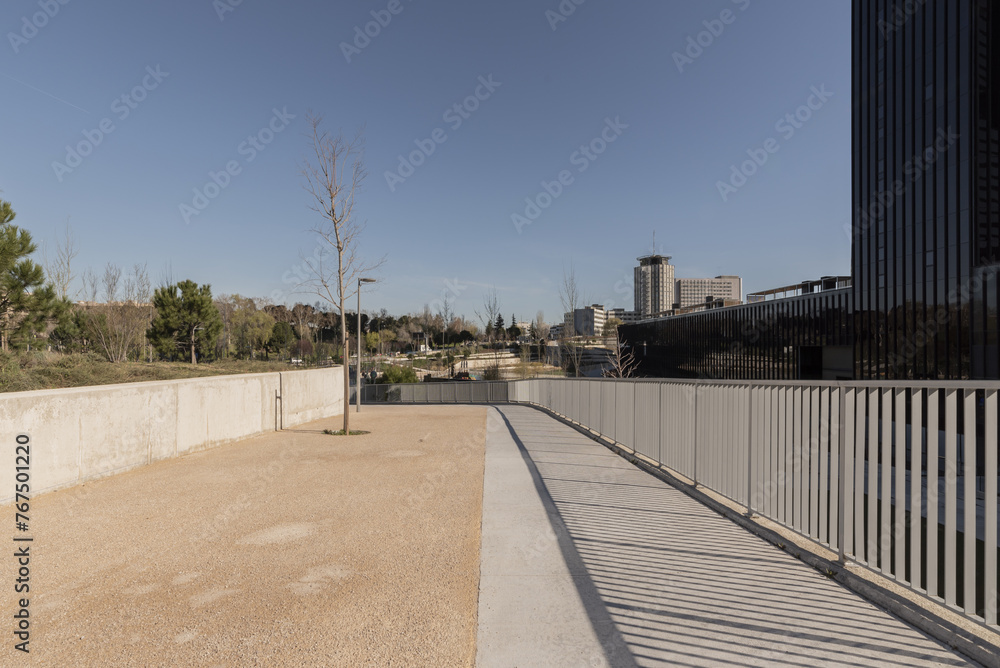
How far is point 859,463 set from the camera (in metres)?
3.62

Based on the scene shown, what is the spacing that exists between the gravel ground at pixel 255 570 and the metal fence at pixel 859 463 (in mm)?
3035

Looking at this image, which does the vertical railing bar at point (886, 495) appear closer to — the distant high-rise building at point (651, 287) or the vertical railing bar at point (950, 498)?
the vertical railing bar at point (950, 498)

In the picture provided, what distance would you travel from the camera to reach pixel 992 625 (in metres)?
2.73

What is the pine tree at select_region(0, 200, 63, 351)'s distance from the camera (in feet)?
36.1

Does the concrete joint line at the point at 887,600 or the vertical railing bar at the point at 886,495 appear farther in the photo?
the vertical railing bar at the point at 886,495

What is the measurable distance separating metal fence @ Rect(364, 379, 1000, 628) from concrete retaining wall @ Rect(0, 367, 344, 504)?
8927mm

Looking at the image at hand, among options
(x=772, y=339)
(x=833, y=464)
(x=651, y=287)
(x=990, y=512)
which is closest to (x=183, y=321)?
(x=833, y=464)

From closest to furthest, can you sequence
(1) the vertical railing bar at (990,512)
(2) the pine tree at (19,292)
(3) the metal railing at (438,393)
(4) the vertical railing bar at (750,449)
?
1. (1) the vertical railing bar at (990,512)
2. (4) the vertical railing bar at (750,449)
3. (2) the pine tree at (19,292)
4. (3) the metal railing at (438,393)

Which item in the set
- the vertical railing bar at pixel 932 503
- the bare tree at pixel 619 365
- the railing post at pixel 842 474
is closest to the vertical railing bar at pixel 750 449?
the railing post at pixel 842 474

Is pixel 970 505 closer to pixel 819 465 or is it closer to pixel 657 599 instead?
pixel 819 465

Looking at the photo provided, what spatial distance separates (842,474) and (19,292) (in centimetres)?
1722

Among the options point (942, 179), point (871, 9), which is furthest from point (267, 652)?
point (871, 9)

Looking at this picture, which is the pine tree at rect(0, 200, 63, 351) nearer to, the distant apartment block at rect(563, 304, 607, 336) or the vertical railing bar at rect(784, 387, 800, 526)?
the vertical railing bar at rect(784, 387, 800, 526)

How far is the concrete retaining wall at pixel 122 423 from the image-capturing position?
614 centimetres
